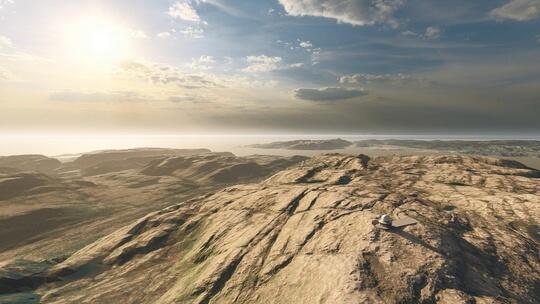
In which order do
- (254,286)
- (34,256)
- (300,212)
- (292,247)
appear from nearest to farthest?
(254,286) → (292,247) → (300,212) → (34,256)

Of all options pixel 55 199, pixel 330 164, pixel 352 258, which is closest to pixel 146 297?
pixel 352 258

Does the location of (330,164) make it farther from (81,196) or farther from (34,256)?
(81,196)

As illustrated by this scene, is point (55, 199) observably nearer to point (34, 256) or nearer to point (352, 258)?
point (34, 256)

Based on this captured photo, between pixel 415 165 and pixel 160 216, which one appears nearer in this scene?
pixel 160 216

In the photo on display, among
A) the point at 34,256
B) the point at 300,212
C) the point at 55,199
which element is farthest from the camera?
the point at 55,199

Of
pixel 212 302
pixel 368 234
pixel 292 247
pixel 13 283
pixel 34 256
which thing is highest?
pixel 368 234

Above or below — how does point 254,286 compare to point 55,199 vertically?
above
